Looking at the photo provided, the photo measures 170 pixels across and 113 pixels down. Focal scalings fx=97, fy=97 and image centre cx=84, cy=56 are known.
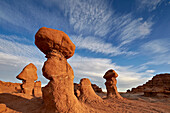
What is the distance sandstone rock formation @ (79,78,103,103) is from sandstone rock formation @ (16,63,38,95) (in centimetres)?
767

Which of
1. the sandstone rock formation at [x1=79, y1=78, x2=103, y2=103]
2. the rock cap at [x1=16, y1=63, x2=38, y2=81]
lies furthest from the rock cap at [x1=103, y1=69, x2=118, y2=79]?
the rock cap at [x1=16, y1=63, x2=38, y2=81]

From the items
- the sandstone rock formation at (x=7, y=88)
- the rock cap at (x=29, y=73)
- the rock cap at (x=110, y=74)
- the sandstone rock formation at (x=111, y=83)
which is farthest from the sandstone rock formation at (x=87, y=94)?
the sandstone rock formation at (x=7, y=88)

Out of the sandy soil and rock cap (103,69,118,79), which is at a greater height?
rock cap (103,69,118,79)

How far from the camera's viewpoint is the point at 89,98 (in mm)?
8797

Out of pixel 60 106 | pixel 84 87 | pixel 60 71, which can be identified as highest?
pixel 60 71

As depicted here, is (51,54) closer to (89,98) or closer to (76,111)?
(76,111)

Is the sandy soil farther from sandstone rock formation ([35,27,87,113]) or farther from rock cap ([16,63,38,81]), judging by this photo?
rock cap ([16,63,38,81])

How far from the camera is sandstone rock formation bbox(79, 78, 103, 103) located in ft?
28.6

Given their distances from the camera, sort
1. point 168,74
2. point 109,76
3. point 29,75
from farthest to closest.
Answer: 1. point 168,74
2. point 109,76
3. point 29,75

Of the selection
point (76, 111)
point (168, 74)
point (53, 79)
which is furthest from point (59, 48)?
point (168, 74)

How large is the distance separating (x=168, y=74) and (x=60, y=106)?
43.9m

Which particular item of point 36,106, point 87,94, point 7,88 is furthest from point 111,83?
point 7,88

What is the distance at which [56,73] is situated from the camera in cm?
489

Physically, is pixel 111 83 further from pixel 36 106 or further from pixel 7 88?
pixel 7 88
